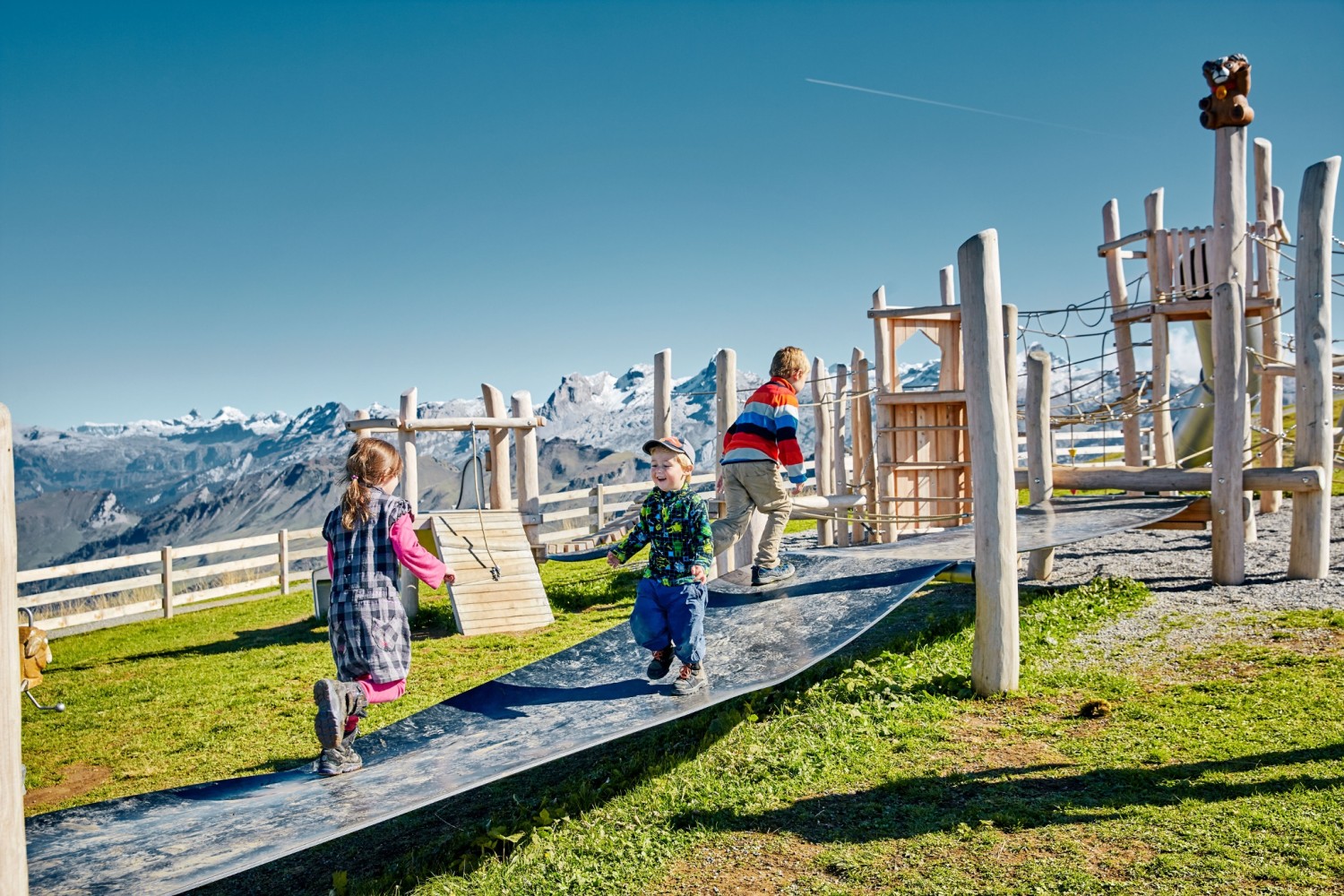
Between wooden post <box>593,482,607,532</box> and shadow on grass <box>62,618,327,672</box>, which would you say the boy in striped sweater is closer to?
shadow on grass <box>62,618,327,672</box>

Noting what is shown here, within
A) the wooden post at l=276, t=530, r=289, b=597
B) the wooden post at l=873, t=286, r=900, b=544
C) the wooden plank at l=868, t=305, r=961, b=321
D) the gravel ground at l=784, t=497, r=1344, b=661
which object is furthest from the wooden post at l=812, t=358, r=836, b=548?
the wooden post at l=276, t=530, r=289, b=597

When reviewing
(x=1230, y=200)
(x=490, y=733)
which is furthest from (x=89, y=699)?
(x=1230, y=200)

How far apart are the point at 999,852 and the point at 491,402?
1188 centimetres

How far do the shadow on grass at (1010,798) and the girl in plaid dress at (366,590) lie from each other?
1.64 metres

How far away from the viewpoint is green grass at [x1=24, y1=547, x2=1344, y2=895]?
394 centimetres

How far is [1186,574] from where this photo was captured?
9.84 m

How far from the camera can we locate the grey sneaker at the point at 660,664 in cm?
498

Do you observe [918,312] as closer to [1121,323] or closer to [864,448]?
[864,448]

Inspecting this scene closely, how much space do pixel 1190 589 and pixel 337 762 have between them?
8.26m

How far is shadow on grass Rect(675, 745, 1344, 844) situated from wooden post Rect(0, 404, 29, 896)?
9.27 feet

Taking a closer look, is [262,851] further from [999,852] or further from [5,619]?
[999,852]

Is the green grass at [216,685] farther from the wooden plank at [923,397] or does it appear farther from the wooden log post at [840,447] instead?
the wooden plank at [923,397]

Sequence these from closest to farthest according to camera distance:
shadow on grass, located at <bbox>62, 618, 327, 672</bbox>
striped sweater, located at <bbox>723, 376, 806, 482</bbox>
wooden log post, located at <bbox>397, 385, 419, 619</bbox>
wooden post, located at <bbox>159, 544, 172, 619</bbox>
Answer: striped sweater, located at <bbox>723, 376, 806, 482</bbox>, shadow on grass, located at <bbox>62, 618, 327, 672</bbox>, wooden log post, located at <bbox>397, 385, 419, 619</bbox>, wooden post, located at <bbox>159, 544, 172, 619</bbox>

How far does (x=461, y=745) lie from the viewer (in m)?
4.29
